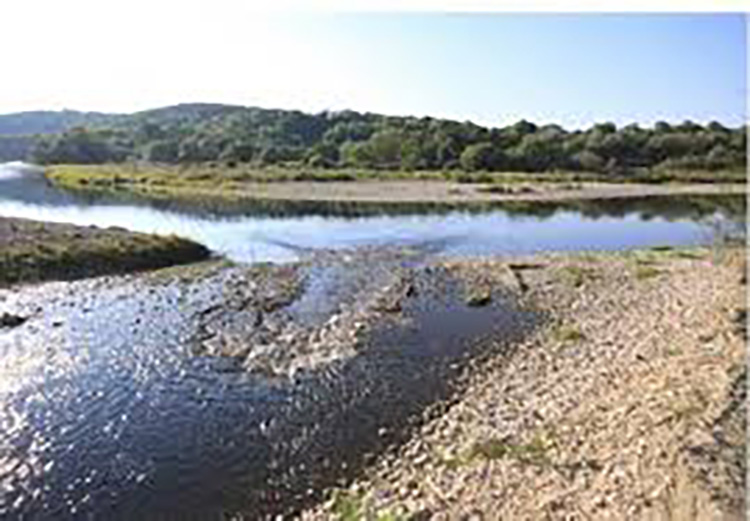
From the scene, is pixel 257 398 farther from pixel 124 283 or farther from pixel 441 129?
pixel 441 129

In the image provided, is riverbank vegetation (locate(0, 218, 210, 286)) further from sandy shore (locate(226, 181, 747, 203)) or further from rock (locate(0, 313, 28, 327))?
sandy shore (locate(226, 181, 747, 203))

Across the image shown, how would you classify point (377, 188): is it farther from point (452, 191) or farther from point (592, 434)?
point (592, 434)

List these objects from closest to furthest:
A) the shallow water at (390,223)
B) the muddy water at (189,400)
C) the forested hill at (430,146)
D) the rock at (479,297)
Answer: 1. the muddy water at (189,400)
2. the rock at (479,297)
3. the shallow water at (390,223)
4. the forested hill at (430,146)

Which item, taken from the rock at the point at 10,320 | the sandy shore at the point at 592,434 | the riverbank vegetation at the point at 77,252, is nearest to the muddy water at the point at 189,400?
the rock at the point at 10,320

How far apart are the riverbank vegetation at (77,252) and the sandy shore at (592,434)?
17.1 metres

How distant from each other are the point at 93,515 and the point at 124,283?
1790 centimetres

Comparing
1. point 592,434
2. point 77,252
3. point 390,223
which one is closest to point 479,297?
point 592,434

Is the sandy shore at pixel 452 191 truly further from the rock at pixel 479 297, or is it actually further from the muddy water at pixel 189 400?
the muddy water at pixel 189 400

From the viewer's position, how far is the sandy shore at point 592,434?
1150cm

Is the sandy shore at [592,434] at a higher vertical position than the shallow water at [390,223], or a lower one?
higher

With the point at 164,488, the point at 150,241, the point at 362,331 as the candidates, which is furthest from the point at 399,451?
the point at 150,241

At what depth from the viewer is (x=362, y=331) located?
2258cm

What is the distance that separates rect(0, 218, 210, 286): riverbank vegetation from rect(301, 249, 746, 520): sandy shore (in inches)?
673

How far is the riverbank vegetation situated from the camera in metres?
30.3
